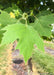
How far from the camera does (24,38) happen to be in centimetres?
71

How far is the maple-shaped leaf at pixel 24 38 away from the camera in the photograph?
68cm

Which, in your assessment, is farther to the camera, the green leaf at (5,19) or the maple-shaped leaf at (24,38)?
the green leaf at (5,19)

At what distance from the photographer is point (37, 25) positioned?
88cm

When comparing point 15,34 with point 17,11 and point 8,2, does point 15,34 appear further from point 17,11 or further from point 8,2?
point 8,2

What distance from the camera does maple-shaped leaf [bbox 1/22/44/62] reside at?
0.68 metres

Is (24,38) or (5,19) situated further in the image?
(5,19)

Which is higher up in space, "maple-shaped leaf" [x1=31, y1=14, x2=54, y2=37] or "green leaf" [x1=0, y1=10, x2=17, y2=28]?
"green leaf" [x1=0, y1=10, x2=17, y2=28]

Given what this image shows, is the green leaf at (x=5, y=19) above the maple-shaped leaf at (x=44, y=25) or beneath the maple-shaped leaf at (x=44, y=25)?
above

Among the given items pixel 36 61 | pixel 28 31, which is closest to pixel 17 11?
pixel 28 31

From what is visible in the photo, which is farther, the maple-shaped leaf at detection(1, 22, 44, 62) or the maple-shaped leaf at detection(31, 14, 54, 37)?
the maple-shaped leaf at detection(31, 14, 54, 37)

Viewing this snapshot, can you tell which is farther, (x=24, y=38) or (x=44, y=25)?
(x=44, y=25)

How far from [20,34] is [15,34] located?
2 centimetres

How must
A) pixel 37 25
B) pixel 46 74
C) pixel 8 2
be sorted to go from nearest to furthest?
pixel 37 25 → pixel 8 2 → pixel 46 74

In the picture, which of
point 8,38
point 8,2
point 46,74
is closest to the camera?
point 8,38
